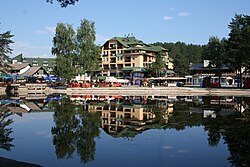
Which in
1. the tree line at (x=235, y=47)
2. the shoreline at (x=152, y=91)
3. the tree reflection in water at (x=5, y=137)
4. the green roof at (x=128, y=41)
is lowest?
the tree reflection in water at (x=5, y=137)

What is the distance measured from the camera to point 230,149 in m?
11.6

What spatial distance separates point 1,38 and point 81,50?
16.9 meters

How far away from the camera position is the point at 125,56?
88062 mm

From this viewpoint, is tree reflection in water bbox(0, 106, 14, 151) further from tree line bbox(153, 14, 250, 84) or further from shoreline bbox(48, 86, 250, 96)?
tree line bbox(153, 14, 250, 84)

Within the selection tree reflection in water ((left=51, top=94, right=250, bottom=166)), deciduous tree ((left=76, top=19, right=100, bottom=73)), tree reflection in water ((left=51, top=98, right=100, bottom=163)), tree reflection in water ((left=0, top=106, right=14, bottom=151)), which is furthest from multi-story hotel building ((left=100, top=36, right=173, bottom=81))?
tree reflection in water ((left=0, top=106, right=14, bottom=151))

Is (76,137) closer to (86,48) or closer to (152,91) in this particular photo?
(152,91)

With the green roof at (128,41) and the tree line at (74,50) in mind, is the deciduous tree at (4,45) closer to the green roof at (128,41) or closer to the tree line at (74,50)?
the tree line at (74,50)

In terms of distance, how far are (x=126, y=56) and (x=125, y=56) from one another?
1.03 ft

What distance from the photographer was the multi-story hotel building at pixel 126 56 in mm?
85688

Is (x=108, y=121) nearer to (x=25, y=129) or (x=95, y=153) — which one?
(x=25, y=129)

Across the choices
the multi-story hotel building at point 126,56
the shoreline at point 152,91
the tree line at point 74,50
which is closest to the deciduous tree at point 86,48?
the tree line at point 74,50

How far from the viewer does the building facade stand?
281ft

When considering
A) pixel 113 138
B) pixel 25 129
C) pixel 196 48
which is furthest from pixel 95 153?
pixel 196 48

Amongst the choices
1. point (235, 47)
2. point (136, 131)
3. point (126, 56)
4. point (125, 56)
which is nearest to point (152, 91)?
point (235, 47)
